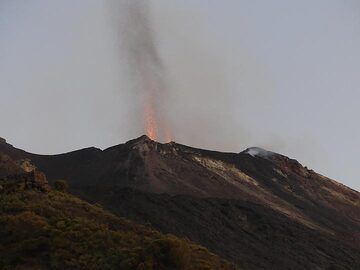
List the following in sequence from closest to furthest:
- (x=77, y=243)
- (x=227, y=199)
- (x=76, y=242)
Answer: (x=77, y=243), (x=76, y=242), (x=227, y=199)

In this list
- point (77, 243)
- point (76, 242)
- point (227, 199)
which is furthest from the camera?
point (227, 199)

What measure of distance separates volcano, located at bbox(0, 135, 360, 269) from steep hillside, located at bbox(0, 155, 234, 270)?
621 inches

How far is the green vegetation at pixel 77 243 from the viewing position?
2678 cm

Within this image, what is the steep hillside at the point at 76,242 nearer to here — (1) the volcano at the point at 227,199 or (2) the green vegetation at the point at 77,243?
(2) the green vegetation at the point at 77,243

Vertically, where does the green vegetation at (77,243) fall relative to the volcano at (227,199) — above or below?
below

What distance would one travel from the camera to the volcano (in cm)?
5372

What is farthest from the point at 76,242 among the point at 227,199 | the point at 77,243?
the point at 227,199

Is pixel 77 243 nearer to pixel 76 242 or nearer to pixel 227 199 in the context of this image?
pixel 76 242

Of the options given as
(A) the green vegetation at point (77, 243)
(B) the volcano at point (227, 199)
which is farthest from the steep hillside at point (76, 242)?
(B) the volcano at point (227, 199)

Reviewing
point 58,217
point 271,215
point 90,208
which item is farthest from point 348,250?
point 58,217

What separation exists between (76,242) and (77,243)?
0.83ft

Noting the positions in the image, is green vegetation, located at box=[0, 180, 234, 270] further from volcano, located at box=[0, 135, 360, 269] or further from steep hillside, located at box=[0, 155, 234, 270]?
volcano, located at box=[0, 135, 360, 269]

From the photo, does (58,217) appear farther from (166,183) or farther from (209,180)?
(209,180)

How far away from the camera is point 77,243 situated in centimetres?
2897
